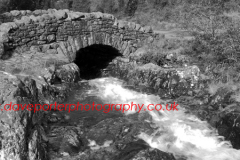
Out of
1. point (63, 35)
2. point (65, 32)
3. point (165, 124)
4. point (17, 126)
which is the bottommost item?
point (165, 124)

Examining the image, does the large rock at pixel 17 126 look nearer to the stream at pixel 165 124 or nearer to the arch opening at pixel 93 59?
the stream at pixel 165 124

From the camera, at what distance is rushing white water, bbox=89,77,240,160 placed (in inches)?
255

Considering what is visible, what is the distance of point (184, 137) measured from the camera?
726cm

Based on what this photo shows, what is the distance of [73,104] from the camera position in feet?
30.7

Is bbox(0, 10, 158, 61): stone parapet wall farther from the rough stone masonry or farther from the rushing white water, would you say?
the rushing white water

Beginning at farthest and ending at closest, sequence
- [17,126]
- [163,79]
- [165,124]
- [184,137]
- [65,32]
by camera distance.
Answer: [65,32]
[163,79]
[165,124]
[184,137]
[17,126]

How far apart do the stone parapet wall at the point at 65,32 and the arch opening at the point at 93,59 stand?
120 cm

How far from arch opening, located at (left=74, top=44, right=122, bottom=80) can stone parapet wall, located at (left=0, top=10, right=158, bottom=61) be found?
3.95 ft

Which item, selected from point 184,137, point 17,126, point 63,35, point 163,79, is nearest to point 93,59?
point 63,35

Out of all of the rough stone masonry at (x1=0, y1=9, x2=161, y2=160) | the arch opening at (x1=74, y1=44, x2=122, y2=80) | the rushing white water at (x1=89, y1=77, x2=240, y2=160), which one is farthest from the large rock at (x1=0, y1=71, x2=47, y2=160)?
the arch opening at (x1=74, y1=44, x2=122, y2=80)

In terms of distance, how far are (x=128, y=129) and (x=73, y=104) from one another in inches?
106

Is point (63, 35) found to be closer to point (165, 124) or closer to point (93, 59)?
point (93, 59)

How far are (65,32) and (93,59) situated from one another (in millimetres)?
3514

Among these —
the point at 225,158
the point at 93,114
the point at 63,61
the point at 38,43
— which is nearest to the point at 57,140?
the point at 93,114
